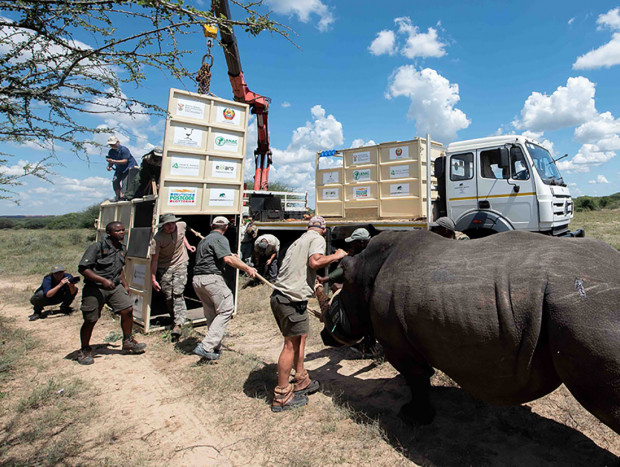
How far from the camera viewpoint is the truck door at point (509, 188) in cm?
684

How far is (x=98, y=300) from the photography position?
5.10m

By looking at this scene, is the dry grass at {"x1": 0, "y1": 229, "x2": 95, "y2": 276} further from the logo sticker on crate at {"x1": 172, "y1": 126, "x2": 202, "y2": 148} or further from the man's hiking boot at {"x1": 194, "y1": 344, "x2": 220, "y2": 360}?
the man's hiking boot at {"x1": 194, "y1": 344, "x2": 220, "y2": 360}

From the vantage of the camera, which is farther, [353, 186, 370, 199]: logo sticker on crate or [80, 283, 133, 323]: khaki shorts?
[353, 186, 370, 199]: logo sticker on crate

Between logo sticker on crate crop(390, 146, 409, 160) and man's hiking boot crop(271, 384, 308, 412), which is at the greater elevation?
logo sticker on crate crop(390, 146, 409, 160)

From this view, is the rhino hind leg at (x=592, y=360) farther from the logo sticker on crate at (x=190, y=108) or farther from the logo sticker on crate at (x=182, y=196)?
the logo sticker on crate at (x=190, y=108)

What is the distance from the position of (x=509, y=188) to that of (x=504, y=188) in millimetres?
85

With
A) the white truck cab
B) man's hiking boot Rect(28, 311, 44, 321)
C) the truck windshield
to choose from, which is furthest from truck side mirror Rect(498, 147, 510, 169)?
man's hiking boot Rect(28, 311, 44, 321)

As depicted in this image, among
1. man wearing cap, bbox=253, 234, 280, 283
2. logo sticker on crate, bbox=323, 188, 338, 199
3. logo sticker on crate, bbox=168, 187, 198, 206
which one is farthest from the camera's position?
man wearing cap, bbox=253, 234, 280, 283

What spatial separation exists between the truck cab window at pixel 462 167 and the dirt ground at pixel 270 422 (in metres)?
4.48

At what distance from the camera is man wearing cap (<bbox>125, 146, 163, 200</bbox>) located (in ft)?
21.5

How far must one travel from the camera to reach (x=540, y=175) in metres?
6.90

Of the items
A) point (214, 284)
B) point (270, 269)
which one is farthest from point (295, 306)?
point (270, 269)

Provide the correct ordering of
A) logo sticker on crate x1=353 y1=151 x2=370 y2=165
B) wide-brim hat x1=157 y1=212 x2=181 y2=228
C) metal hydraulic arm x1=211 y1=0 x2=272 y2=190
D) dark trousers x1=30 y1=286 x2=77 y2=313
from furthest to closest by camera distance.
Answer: metal hydraulic arm x1=211 y1=0 x2=272 y2=190 < logo sticker on crate x1=353 y1=151 x2=370 y2=165 < dark trousers x1=30 y1=286 x2=77 y2=313 < wide-brim hat x1=157 y1=212 x2=181 y2=228

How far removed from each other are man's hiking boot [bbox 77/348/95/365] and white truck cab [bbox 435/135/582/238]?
6.71 metres
